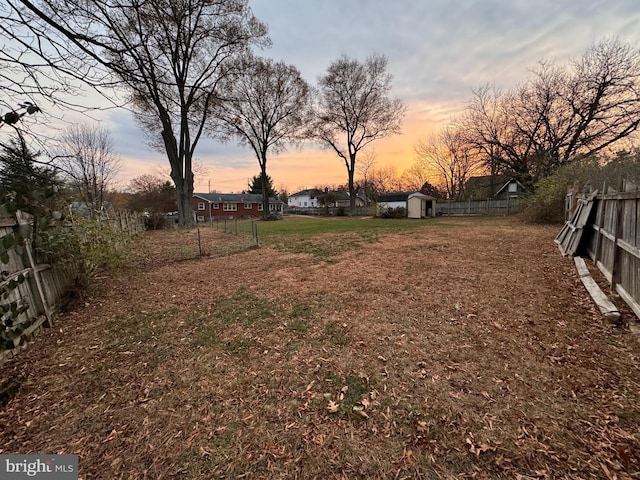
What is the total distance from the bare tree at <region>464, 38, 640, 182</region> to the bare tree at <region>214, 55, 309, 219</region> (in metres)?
15.3

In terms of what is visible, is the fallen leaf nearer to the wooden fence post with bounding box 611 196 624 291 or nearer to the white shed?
the wooden fence post with bounding box 611 196 624 291

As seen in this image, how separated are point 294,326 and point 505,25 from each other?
11.1 meters

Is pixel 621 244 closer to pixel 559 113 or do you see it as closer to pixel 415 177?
pixel 559 113

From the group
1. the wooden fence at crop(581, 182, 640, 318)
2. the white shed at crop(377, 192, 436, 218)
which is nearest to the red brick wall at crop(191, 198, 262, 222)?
the white shed at crop(377, 192, 436, 218)

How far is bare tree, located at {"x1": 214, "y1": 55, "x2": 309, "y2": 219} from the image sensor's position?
2217 cm

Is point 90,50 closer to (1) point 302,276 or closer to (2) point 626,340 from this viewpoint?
(1) point 302,276

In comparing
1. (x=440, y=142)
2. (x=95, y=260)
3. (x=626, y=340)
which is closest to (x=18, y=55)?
(x=95, y=260)

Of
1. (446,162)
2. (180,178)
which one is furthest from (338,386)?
(446,162)

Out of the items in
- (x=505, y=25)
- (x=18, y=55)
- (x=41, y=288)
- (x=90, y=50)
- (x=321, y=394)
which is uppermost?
(x=505, y=25)

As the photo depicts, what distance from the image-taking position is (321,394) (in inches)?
85.5

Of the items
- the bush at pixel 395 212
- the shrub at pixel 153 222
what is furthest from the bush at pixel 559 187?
the shrub at pixel 153 222
